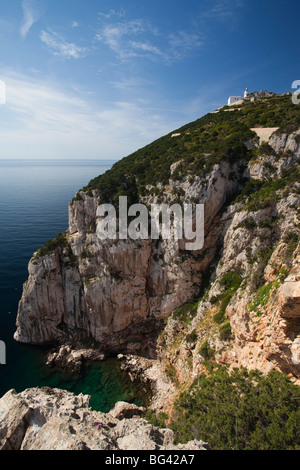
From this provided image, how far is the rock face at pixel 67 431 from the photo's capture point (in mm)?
10062

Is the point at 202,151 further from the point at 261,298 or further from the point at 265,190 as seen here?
the point at 261,298

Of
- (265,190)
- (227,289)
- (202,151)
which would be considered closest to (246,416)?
(227,289)

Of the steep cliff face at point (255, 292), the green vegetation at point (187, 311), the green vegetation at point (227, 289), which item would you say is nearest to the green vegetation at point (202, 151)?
the steep cliff face at point (255, 292)

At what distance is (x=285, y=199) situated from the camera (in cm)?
1972

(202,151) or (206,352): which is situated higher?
(202,151)

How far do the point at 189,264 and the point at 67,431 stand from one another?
17713 mm

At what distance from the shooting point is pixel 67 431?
1057cm

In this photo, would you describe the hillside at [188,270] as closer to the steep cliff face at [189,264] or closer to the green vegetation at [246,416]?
the steep cliff face at [189,264]

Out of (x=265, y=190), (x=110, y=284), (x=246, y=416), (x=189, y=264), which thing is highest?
(x=265, y=190)

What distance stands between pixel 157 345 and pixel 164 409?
22.2 feet

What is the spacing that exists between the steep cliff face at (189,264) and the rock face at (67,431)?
8.01m

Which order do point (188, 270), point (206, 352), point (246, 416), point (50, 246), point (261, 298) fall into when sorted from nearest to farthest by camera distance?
point (246, 416), point (261, 298), point (206, 352), point (188, 270), point (50, 246)

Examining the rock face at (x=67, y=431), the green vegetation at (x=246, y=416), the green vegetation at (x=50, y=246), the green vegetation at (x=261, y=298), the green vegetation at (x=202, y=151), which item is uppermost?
the green vegetation at (x=202, y=151)

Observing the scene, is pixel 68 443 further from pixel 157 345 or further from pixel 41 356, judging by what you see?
pixel 41 356
